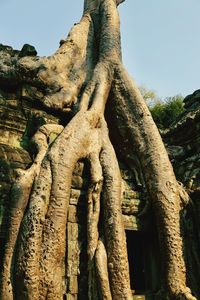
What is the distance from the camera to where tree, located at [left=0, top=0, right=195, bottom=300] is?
3.06 metres

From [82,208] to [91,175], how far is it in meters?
0.36

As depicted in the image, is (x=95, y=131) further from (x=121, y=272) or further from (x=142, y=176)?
(x=121, y=272)

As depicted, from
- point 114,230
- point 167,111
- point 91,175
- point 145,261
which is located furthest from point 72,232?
point 167,111

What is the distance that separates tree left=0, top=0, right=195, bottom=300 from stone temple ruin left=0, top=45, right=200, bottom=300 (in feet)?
0.39

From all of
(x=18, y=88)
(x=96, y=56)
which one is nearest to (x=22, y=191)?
(x=18, y=88)

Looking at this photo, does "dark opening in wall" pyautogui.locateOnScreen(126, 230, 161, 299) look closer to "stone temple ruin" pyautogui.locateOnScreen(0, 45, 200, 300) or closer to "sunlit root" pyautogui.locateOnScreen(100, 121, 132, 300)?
"stone temple ruin" pyautogui.locateOnScreen(0, 45, 200, 300)

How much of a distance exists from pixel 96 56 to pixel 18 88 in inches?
70.3

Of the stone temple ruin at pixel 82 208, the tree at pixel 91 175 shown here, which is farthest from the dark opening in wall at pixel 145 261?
the tree at pixel 91 175

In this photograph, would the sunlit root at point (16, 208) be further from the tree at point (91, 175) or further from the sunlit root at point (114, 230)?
the sunlit root at point (114, 230)

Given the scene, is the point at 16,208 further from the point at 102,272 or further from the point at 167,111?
the point at 167,111

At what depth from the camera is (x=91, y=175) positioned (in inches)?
150

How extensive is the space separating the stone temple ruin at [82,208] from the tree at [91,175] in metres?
0.12

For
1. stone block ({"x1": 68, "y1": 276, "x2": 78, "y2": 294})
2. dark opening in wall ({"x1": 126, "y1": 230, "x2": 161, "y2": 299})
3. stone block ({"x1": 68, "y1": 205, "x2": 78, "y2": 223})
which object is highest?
stone block ({"x1": 68, "y1": 205, "x2": 78, "y2": 223})

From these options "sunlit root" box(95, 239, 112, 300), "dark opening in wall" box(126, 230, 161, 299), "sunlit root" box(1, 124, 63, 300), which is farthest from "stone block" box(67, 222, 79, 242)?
"dark opening in wall" box(126, 230, 161, 299)
